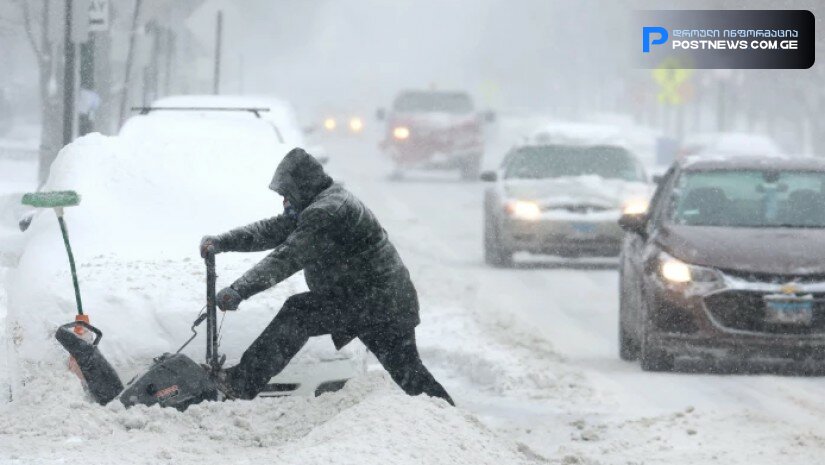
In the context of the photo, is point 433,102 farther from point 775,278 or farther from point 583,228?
point 775,278

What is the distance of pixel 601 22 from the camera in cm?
8019

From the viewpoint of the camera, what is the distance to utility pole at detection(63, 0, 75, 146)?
1769 centimetres

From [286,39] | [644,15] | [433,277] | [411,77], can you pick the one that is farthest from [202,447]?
[411,77]

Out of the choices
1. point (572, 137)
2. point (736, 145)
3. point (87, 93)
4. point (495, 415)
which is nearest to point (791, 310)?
point (495, 415)

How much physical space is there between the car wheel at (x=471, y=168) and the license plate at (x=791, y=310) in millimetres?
26442

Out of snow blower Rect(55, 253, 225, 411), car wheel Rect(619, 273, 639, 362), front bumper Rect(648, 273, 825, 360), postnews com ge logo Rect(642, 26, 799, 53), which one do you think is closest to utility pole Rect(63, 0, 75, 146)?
car wheel Rect(619, 273, 639, 362)

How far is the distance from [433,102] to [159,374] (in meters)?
30.1

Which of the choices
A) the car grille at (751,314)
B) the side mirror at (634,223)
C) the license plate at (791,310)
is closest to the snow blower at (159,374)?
the car grille at (751,314)

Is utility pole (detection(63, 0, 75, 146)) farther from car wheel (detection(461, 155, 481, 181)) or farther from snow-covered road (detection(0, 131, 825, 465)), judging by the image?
car wheel (detection(461, 155, 481, 181))

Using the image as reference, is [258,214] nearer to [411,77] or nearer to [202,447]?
[202,447]

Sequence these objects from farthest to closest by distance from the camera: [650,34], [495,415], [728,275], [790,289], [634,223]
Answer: [650,34]
[634,223]
[728,275]
[790,289]
[495,415]

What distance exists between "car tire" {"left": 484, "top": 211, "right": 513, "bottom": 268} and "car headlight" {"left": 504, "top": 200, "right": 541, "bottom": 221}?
1.29 ft

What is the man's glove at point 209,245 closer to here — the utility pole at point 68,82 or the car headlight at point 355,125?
the utility pole at point 68,82

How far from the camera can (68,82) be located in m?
18.1
